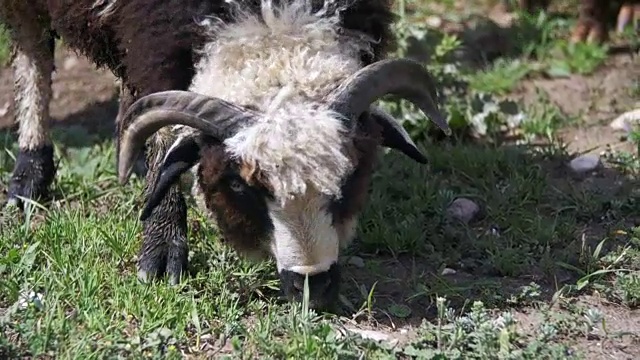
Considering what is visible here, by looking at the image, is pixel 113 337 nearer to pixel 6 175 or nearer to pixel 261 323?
pixel 261 323

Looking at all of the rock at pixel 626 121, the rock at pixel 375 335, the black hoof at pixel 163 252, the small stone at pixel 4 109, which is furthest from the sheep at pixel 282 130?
the small stone at pixel 4 109

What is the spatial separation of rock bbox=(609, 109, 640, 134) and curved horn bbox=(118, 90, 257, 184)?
131 inches

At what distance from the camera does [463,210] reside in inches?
206

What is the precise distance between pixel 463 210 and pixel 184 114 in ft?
6.54

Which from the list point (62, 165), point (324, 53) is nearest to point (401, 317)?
point (324, 53)

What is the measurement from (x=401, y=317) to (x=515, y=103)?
2.79 meters

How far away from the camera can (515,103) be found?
6512 millimetres

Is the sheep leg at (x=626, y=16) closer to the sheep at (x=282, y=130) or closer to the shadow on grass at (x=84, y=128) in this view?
the shadow on grass at (x=84, y=128)

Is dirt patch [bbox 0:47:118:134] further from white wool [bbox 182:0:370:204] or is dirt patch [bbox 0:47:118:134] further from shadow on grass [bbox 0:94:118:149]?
white wool [bbox 182:0:370:204]

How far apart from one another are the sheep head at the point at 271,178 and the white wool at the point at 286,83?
1.4 inches

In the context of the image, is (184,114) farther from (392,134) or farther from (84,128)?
(84,128)

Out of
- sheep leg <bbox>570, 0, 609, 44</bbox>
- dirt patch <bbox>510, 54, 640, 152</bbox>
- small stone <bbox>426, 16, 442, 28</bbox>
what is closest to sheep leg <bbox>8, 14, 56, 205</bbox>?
dirt patch <bbox>510, 54, 640, 152</bbox>

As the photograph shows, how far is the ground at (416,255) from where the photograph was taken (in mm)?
3764

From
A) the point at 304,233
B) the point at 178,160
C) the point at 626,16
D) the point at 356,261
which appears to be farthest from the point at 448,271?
the point at 626,16
